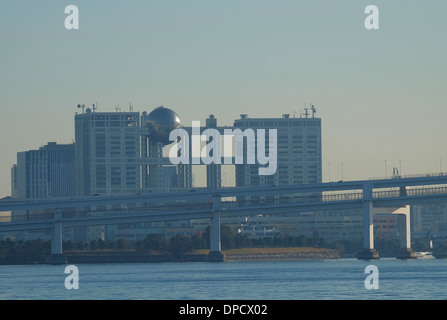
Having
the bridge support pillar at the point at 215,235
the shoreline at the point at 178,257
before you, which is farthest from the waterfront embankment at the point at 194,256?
the bridge support pillar at the point at 215,235

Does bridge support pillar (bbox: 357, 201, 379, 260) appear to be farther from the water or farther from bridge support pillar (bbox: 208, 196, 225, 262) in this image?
the water

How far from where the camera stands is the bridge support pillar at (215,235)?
145m

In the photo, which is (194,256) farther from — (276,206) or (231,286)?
(231,286)

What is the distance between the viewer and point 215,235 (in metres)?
146

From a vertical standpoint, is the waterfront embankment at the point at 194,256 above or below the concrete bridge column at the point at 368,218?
below

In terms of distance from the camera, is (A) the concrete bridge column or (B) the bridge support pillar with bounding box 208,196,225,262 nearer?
(A) the concrete bridge column

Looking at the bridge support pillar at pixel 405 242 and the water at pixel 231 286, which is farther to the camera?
the bridge support pillar at pixel 405 242

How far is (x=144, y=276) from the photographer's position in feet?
333

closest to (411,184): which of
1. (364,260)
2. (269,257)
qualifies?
(364,260)

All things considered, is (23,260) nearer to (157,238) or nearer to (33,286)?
(157,238)

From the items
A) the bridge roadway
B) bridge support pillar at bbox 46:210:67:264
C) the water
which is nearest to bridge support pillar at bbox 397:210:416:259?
the bridge roadway

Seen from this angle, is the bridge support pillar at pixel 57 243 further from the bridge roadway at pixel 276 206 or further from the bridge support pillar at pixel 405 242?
the bridge support pillar at pixel 405 242

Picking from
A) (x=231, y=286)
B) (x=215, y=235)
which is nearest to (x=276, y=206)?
(x=215, y=235)

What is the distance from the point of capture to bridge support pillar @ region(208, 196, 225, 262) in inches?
5719
